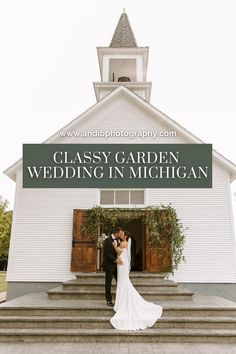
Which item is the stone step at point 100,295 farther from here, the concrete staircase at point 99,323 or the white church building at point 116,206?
the white church building at point 116,206

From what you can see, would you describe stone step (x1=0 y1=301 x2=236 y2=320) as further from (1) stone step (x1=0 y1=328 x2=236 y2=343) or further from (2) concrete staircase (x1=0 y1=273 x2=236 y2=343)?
(1) stone step (x1=0 y1=328 x2=236 y2=343)

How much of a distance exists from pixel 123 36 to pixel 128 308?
14552mm

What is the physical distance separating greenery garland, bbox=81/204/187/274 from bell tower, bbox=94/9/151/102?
649 cm

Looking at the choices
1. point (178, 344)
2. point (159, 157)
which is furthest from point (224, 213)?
point (178, 344)

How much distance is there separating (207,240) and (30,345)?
666cm

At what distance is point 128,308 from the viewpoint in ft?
22.9

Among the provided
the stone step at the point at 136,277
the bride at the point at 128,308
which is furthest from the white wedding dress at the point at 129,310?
the stone step at the point at 136,277

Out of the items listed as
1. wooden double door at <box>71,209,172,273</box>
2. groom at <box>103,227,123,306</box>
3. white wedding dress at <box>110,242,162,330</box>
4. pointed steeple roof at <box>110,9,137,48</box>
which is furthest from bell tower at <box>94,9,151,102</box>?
white wedding dress at <box>110,242,162,330</box>

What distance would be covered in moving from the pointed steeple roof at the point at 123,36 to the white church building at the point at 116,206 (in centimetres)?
596

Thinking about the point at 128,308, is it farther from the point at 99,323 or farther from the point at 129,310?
the point at 99,323

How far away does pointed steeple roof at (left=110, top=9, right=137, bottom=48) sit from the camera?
1698 cm

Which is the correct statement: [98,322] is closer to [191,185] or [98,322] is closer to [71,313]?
[71,313]

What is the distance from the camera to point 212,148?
36.9 feet

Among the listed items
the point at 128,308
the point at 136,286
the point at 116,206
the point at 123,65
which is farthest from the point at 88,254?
the point at 123,65
